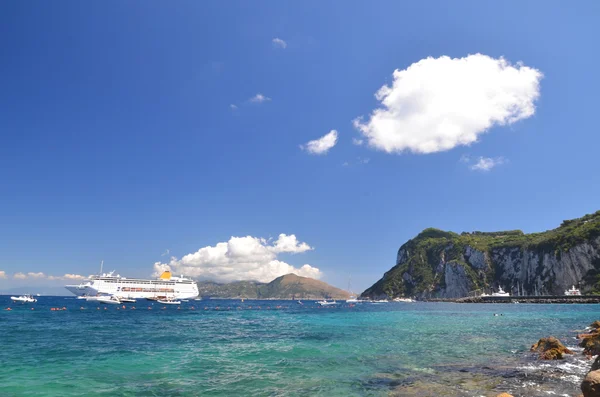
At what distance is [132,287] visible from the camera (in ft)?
574

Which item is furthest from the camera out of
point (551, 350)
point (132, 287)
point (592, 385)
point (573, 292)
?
point (132, 287)

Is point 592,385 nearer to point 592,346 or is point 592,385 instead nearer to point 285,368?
point 285,368

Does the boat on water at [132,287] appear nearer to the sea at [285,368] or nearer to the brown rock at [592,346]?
the sea at [285,368]

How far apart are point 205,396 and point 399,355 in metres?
15.8

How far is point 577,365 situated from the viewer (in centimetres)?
2095

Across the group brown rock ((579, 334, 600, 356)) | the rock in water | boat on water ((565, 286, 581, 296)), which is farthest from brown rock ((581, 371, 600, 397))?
boat on water ((565, 286, 581, 296))

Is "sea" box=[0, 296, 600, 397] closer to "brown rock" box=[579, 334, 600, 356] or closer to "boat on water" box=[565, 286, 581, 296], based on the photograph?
"brown rock" box=[579, 334, 600, 356]

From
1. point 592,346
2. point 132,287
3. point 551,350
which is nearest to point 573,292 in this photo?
point 592,346

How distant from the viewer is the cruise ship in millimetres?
169625

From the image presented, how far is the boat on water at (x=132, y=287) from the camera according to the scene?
16975 centimetres

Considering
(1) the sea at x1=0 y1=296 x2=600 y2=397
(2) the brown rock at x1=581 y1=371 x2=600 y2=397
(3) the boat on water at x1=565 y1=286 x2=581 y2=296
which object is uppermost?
(2) the brown rock at x1=581 y1=371 x2=600 y2=397

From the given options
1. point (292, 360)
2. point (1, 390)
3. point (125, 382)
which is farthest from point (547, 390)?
point (1, 390)

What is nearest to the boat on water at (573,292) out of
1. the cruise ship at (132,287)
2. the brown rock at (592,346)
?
the brown rock at (592,346)

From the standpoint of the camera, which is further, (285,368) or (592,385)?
(285,368)
